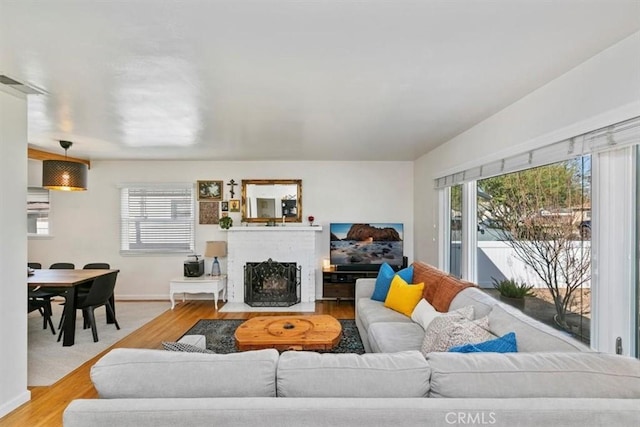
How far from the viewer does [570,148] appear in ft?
7.13

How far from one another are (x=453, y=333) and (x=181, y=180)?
5.24 metres

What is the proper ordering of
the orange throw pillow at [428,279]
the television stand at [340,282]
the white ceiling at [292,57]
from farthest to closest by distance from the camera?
the television stand at [340,282] < the orange throw pillow at [428,279] < the white ceiling at [292,57]

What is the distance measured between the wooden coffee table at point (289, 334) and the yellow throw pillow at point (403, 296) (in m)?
0.67

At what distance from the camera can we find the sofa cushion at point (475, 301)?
2.46 m

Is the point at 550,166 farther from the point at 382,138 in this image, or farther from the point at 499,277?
the point at 382,138

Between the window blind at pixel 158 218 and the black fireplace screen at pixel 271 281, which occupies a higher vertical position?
the window blind at pixel 158 218

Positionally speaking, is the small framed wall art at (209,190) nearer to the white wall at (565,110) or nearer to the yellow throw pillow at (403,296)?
the yellow throw pillow at (403,296)

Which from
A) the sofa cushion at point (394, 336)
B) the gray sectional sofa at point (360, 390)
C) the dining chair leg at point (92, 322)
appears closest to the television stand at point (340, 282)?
the sofa cushion at point (394, 336)

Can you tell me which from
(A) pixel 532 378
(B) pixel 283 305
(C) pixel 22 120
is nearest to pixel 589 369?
(A) pixel 532 378

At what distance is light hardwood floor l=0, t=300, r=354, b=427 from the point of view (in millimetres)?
2426

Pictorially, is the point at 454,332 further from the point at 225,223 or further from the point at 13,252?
the point at 225,223

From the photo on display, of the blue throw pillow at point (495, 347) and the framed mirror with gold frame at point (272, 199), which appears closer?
the blue throw pillow at point (495, 347)

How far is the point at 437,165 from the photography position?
469 cm

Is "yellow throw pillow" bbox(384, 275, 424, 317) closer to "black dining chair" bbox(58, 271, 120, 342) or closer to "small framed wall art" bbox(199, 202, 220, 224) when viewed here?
"black dining chair" bbox(58, 271, 120, 342)
